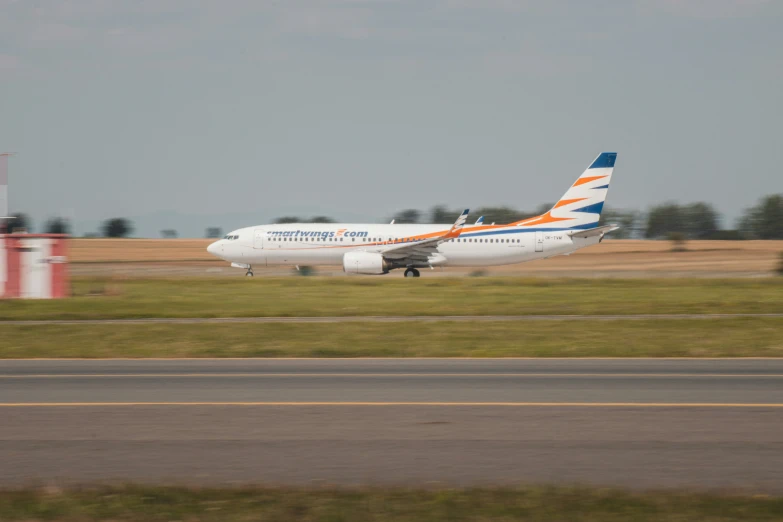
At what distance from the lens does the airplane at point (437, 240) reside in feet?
148

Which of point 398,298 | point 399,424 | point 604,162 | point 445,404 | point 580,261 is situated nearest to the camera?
point 399,424

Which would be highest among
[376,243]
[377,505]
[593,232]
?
[593,232]

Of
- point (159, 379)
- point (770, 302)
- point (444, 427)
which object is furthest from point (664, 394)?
point (770, 302)

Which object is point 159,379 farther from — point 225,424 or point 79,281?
point 79,281

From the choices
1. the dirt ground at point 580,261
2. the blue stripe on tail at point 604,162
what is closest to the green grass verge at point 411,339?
the blue stripe on tail at point 604,162

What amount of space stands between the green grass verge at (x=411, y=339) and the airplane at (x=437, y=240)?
22686 millimetres

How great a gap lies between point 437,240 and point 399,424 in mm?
34582

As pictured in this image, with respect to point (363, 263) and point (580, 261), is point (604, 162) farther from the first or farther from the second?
point (580, 261)

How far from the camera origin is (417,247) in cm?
4447

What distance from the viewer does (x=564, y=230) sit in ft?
151

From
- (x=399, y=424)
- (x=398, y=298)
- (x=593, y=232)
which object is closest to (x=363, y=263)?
(x=593, y=232)

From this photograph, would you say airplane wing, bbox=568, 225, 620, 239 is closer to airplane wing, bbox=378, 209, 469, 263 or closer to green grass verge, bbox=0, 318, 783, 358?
airplane wing, bbox=378, 209, 469, 263

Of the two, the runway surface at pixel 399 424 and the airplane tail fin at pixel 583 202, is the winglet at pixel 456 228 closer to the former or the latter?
the airplane tail fin at pixel 583 202

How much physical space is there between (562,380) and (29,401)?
7.63 meters
